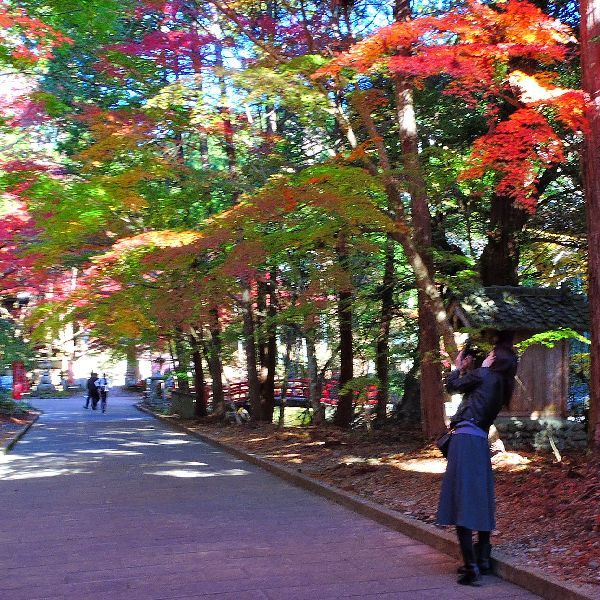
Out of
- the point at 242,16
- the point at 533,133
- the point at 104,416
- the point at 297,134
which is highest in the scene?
the point at 242,16

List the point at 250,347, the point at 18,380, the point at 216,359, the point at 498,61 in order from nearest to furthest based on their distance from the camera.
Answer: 1. the point at 498,61
2. the point at 250,347
3. the point at 216,359
4. the point at 18,380


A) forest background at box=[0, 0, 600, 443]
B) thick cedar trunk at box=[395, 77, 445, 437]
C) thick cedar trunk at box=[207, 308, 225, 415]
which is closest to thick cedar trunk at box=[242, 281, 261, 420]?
forest background at box=[0, 0, 600, 443]

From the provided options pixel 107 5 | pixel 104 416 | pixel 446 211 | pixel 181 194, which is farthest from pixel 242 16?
pixel 104 416

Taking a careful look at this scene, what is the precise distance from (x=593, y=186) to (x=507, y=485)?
11.7 ft

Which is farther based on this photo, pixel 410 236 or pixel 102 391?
pixel 102 391

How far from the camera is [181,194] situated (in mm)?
18062

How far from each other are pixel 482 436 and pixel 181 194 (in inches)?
517

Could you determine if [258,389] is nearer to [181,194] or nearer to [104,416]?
[181,194]

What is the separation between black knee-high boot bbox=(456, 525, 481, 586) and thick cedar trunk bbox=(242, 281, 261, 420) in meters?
14.5

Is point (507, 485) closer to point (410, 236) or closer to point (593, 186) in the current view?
point (593, 186)

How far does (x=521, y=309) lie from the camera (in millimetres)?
15633

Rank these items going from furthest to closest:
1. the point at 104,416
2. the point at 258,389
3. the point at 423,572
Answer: the point at 104,416 < the point at 258,389 < the point at 423,572

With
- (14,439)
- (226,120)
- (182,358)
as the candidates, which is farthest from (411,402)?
(182,358)

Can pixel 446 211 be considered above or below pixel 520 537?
above
